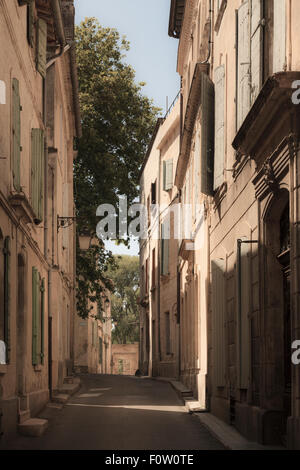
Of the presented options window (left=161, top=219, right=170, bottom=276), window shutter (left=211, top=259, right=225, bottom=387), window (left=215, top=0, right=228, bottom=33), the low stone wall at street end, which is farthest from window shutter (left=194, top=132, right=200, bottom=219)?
the low stone wall at street end

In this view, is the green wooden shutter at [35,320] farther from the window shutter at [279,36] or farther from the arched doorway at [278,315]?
the window shutter at [279,36]

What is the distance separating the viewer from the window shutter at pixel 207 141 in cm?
1633

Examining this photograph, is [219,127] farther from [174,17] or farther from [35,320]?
[174,17]

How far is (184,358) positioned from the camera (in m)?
25.1

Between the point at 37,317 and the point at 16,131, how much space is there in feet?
15.3

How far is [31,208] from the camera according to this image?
13922 millimetres

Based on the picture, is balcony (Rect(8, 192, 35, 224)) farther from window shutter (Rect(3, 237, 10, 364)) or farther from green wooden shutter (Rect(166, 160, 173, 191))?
green wooden shutter (Rect(166, 160, 173, 191))

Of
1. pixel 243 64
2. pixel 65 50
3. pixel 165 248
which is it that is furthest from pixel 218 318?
pixel 165 248

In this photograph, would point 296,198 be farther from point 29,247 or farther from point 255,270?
point 29,247

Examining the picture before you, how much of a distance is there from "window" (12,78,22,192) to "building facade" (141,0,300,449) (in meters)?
3.33

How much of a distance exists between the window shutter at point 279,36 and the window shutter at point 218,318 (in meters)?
5.41

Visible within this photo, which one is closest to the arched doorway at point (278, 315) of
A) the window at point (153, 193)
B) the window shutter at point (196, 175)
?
the window shutter at point (196, 175)

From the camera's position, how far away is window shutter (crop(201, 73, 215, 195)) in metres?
16.3

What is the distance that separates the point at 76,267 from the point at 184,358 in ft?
27.9
